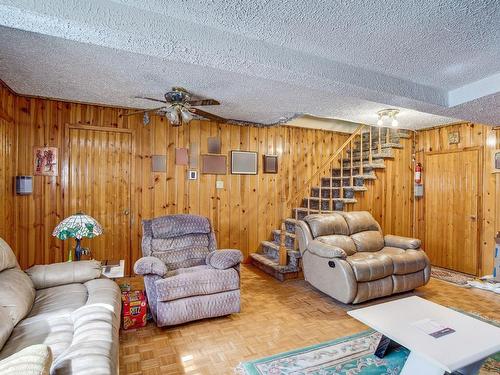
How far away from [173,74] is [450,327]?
2.93 meters

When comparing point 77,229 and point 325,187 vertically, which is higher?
point 325,187

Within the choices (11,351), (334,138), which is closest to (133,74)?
(11,351)

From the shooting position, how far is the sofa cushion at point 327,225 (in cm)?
355

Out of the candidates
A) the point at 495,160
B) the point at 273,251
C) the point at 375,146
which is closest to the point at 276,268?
the point at 273,251

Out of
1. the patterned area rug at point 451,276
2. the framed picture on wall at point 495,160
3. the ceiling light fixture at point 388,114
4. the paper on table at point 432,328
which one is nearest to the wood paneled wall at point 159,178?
the ceiling light fixture at point 388,114

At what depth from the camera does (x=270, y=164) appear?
15.9 feet

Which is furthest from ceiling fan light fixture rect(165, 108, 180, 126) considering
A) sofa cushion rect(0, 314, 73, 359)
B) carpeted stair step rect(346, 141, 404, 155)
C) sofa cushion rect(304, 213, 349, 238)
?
carpeted stair step rect(346, 141, 404, 155)

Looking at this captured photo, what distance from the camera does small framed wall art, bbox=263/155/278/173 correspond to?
480 centimetres

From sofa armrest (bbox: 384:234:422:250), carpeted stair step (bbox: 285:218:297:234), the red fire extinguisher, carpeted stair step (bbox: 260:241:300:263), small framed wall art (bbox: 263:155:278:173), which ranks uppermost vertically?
small framed wall art (bbox: 263:155:278:173)

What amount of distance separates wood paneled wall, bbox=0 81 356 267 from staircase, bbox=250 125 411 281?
1.02ft

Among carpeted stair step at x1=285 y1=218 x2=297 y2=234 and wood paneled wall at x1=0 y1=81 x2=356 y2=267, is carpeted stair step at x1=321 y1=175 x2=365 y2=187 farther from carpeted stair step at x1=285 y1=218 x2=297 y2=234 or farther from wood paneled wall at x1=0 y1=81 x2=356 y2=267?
carpeted stair step at x1=285 y1=218 x2=297 y2=234

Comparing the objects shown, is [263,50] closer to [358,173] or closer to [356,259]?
[356,259]

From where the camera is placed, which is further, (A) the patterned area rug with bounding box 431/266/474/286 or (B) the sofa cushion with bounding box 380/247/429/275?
(A) the patterned area rug with bounding box 431/266/474/286

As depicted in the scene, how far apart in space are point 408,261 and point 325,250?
0.98 metres
